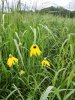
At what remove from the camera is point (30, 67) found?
254 centimetres

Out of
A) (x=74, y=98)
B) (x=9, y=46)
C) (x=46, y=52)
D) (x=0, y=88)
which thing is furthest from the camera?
(x=46, y=52)

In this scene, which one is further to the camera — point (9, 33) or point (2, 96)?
point (9, 33)

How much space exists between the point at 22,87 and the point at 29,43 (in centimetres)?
64

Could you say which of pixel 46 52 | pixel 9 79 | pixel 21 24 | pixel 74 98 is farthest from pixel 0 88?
pixel 21 24

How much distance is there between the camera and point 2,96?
2.25m

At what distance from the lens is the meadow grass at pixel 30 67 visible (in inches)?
85.1

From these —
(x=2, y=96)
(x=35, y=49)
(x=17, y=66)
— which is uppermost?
(x=35, y=49)

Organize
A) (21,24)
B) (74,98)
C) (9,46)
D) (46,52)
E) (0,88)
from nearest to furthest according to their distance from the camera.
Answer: (74,98), (0,88), (9,46), (46,52), (21,24)

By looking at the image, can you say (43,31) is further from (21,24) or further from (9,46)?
(9,46)

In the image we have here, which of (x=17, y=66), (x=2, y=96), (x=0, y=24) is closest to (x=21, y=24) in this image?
(x=0, y=24)

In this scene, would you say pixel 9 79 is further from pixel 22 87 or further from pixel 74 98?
pixel 74 98

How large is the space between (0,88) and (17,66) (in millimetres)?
245

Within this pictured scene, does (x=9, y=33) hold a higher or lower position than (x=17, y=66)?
higher

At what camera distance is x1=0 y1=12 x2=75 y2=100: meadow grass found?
2.16 meters
